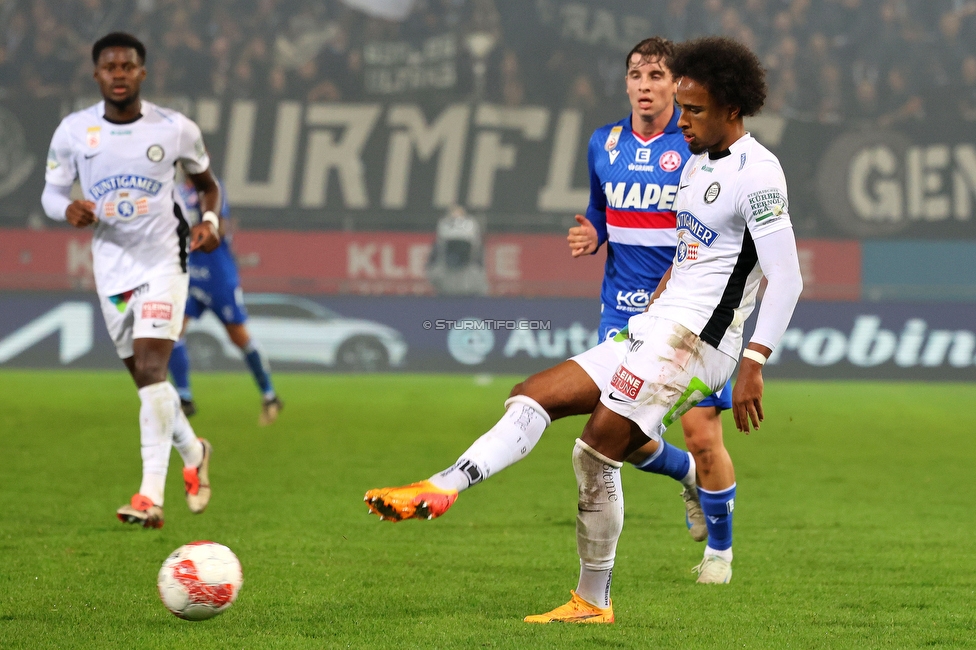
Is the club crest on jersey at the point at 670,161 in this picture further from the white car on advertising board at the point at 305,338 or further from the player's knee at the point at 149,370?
the white car on advertising board at the point at 305,338

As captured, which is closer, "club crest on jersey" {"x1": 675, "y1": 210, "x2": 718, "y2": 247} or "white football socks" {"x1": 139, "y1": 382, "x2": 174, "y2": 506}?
"club crest on jersey" {"x1": 675, "y1": 210, "x2": 718, "y2": 247}

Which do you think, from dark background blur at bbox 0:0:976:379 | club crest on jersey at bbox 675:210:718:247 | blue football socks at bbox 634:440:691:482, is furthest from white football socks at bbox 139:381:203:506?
dark background blur at bbox 0:0:976:379

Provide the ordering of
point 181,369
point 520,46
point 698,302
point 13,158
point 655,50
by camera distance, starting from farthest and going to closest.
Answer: point 520,46, point 13,158, point 181,369, point 655,50, point 698,302

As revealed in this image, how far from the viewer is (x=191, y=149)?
633cm

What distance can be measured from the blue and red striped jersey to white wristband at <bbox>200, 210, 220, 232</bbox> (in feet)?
6.67

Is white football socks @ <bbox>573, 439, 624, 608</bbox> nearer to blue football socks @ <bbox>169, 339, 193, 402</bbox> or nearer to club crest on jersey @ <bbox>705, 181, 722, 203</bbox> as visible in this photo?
club crest on jersey @ <bbox>705, 181, 722, 203</bbox>

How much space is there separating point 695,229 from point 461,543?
2.30m

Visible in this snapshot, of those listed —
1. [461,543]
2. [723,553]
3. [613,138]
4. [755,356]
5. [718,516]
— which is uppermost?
[613,138]

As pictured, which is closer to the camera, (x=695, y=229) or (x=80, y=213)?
(x=695, y=229)

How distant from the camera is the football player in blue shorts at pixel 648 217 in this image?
5.22 metres

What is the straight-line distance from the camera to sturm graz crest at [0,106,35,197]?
58.2 ft

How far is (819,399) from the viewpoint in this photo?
1322cm

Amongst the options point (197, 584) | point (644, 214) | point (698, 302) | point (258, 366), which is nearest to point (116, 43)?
point (644, 214)

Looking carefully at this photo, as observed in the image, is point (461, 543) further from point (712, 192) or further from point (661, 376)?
point (712, 192)
